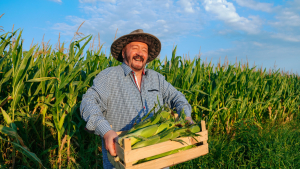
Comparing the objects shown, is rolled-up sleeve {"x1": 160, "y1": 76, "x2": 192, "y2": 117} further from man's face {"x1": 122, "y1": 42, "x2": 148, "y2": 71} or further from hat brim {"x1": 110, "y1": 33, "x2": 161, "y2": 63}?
hat brim {"x1": 110, "y1": 33, "x2": 161, "y2": 63}

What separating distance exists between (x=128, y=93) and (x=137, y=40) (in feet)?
2.48

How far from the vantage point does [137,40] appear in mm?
2402

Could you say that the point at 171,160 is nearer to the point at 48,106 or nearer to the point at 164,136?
the point at 164,136

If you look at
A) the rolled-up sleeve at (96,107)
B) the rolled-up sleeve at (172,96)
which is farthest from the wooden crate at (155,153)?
the rolled-up sleeve at (172,96)

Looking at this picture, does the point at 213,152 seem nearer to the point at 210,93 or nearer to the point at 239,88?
the point at 210,93

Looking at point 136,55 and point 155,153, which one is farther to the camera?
point 136,55

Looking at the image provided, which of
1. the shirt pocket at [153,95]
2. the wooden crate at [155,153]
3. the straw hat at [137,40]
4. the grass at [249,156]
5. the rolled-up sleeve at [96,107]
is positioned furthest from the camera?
the grass at [249,156]

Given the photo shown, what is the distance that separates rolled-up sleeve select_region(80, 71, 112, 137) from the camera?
4.94 ft

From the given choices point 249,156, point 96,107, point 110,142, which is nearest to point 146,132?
point 110,142

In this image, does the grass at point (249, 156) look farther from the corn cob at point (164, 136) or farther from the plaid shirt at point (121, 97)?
the corn cob at point (164, 136)

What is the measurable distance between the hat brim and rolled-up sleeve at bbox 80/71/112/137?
67 centimetres

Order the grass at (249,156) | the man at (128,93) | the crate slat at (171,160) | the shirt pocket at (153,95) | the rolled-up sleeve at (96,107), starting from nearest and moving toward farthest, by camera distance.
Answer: the crate slat at (171,160), the rolled-up sleeve at (96,107), the man at (128,93), the shirt pocket at (153,95), the grass at (249,156)

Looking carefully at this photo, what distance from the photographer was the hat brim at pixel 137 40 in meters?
2.43

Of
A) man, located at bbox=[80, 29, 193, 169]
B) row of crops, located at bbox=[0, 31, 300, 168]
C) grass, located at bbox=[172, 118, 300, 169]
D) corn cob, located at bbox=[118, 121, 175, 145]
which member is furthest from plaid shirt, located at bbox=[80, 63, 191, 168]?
grass, located at bbox=[172, 118, 300, 169]
